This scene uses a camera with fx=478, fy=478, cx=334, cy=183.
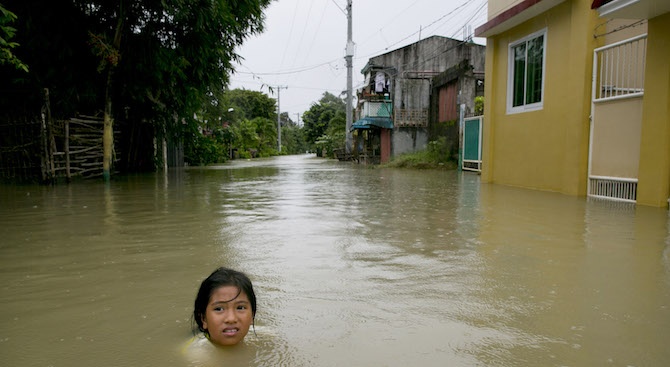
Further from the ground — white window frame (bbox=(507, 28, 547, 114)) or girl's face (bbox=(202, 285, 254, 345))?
white window frame (bbox=(507, 28, 547, 114))

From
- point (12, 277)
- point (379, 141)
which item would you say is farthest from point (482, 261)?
point (379, 141)

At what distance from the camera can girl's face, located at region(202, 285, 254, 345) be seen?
228 cm

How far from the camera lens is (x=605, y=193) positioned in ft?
27.2

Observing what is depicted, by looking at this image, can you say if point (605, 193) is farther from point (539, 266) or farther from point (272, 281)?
point (272, 281)

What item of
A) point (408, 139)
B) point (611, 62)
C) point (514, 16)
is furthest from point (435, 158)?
point (611, 62)

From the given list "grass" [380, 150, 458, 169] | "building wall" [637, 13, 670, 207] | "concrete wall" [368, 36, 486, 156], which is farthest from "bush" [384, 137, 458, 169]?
"building wall" [637, 13, 670, 207]

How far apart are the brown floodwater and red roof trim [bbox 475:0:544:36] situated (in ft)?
16.4

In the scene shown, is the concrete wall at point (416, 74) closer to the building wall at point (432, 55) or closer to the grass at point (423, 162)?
the building wall at point (432, 55)

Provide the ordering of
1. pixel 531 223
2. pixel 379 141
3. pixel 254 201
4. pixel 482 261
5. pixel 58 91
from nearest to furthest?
1. pixel 482 261
2. pixel 531 223
3. pixel 254 201
4. pixel 58 91
5. pixel 379 141

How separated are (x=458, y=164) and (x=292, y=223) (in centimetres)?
1318

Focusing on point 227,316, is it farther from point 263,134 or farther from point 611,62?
point 263,134

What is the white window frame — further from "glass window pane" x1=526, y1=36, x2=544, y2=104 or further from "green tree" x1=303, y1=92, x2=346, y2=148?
"green tree" x1=303, y1=92, x2=346, y2=148

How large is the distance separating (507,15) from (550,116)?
250cm

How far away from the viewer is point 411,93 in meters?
27.5
